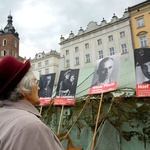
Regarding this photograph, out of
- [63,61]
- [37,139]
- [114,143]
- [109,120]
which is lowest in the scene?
[114,143]

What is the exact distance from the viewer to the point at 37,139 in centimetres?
94

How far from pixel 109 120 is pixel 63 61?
81.5ft

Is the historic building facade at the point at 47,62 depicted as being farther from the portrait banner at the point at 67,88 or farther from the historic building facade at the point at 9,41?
the portrait banner at the point at 67,88

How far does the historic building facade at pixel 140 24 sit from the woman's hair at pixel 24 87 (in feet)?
74.5

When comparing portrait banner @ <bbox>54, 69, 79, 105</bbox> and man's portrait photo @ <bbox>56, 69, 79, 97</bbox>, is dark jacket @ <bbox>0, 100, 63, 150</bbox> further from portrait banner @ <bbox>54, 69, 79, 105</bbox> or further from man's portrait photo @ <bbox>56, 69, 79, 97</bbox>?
man's portrait photo @ <bbox>56, 69, 79, 97</bbox>

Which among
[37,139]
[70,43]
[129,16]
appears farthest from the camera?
[70,43]

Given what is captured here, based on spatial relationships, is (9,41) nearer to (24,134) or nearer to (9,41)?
(9,41)

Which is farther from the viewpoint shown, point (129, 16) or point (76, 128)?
point (129, 16)

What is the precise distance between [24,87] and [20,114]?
291 millimetres

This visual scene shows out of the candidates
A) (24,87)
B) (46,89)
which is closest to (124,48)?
(46,89)

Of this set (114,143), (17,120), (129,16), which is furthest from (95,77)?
(129,16)

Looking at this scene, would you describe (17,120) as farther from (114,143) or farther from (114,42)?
(114,42)

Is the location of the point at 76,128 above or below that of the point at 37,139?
below

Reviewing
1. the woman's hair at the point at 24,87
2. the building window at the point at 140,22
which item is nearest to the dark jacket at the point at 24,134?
the woman's hair at the point at 24,87
